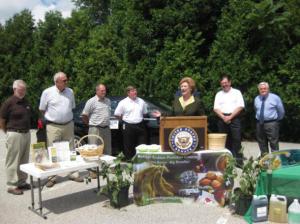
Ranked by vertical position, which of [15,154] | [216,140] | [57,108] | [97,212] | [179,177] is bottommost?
[97,212]

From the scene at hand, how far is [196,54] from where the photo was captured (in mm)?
12117

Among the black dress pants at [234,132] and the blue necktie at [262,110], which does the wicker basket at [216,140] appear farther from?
the blue necktie at [262,110]

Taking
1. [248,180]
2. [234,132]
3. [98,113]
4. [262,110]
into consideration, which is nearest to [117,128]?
[98,113]

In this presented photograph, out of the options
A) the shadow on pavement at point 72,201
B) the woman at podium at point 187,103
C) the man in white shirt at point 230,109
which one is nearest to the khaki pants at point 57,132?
the shadow on pavement at point 72,201

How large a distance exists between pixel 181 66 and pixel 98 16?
1985 centimetres

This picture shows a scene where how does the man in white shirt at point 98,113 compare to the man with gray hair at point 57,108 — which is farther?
the man in white shirt at point 98,113

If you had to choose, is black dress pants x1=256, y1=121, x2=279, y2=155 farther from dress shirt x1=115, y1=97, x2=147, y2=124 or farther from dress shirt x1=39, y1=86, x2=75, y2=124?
dress shirt x1=39, y1=86, x2=75, y2=124

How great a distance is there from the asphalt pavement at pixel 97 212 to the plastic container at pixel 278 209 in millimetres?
377

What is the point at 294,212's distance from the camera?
477 cm

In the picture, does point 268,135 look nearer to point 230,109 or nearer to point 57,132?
point 230,109

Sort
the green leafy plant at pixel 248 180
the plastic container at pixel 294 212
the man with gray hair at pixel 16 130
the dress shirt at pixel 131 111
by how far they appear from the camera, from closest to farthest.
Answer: the plastic container at pixel 294 212
the green leafy plant at pixel 248 180
the man with gray hair at pixel 16 130
the dress shirt at pixel 131 111

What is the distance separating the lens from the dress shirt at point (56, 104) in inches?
266

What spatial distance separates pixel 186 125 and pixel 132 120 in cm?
199

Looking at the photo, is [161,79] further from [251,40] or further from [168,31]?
[251,40]
